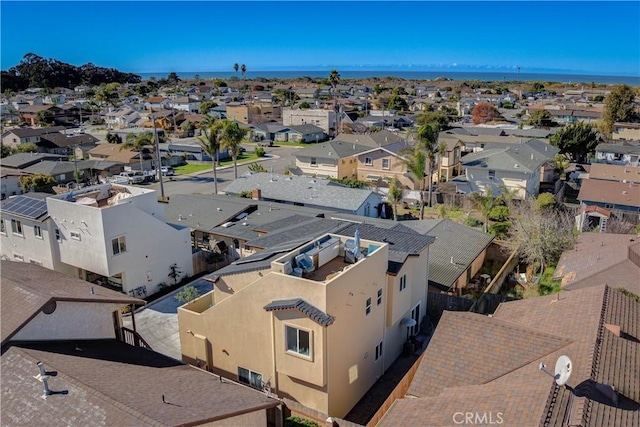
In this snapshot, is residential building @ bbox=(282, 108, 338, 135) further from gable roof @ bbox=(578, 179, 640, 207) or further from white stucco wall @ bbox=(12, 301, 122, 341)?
white stucco wall @ bbox=(12, 301, 122, 341)

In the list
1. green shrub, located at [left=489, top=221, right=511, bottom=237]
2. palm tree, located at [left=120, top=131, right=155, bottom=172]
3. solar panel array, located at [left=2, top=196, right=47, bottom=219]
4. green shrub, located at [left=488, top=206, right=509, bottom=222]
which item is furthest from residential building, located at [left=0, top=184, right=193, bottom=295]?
palm tree, located at [left=120, top=131, right=155, bottom=172]

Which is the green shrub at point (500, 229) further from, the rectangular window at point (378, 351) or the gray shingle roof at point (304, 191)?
the rectangular window at point (378, 351)

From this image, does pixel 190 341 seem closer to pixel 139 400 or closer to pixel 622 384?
pixel 139 400

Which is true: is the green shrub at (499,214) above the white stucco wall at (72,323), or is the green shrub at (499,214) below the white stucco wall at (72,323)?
below

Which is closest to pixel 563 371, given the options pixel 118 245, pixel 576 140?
pixel 118 245

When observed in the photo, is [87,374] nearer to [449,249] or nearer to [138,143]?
[449,249]

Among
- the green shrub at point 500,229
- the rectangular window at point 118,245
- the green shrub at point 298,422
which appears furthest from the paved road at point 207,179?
the green shrub at point 298,422
